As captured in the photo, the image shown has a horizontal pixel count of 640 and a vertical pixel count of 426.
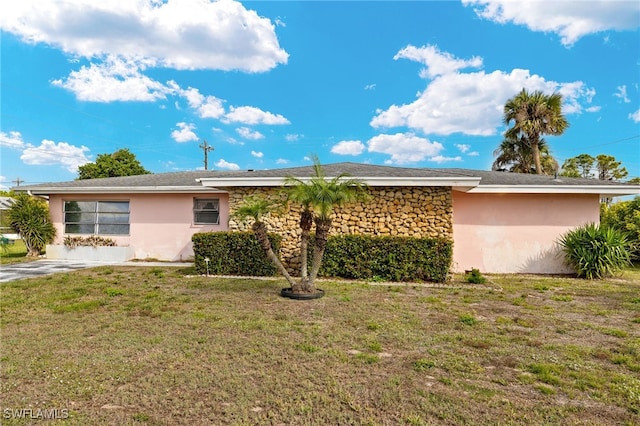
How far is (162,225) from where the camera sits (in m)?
12.6

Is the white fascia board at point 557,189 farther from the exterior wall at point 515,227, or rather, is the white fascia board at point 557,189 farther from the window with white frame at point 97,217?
the window with white frame at point 97,217

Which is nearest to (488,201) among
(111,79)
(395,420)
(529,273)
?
(529,273)

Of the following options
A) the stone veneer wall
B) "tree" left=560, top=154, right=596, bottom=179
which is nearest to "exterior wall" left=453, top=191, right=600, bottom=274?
the stone veneer wall

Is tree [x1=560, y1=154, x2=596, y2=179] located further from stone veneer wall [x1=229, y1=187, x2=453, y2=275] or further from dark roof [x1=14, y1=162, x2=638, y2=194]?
stone veneer wall [x1=229, y1=187, x2=453, y2=275]

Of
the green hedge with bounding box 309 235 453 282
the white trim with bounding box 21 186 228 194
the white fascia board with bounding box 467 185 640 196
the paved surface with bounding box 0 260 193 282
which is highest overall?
the white trim with bounding box 21 186 228 194

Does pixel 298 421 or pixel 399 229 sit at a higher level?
pixel 399 229

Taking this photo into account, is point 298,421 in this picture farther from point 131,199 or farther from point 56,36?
point 56,36

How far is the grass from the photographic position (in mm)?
2783

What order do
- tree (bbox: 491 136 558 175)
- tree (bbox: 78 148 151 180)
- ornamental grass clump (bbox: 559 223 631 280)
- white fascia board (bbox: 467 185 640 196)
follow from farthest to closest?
tree (bbox: 78 148 151 180), tree (bbox: 491 136 558 175), white fascia board (bbox: 467 185 640 196), ornamental grass clump (bbox: 559 223 631 280)

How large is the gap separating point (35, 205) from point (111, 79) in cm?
929

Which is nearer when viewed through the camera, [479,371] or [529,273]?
[479,371]

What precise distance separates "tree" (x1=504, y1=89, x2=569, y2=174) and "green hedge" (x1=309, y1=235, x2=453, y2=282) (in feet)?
46.7

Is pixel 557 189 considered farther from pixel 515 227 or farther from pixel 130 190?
pixel 130 190

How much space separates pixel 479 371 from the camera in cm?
352
